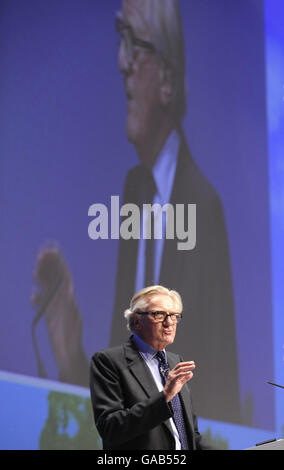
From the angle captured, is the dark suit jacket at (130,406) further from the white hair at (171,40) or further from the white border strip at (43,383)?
the white hair at (171,40)

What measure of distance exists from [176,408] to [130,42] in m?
3.21

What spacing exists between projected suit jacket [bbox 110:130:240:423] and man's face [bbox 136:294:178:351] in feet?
6.95

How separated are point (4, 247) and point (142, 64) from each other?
5.56 ft

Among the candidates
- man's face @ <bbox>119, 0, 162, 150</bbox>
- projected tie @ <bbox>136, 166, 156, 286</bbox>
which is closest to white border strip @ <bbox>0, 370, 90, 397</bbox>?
projected tie @ <bbox>136, 166, 156, 286</bbox>

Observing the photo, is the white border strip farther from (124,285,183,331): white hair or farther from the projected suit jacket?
(124,285,183,331): white hair

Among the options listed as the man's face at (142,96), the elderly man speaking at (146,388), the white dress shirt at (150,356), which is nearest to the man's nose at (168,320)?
the elderly man speaking at (146,388)

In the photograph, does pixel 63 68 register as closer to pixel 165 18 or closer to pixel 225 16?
pixel 165 18

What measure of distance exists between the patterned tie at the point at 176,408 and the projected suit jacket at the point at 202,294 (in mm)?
2065

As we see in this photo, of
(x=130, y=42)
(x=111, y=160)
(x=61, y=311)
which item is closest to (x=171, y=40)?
(x=130, y=42)

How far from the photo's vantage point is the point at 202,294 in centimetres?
460

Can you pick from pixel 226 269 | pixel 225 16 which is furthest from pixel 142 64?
pixel 226 269

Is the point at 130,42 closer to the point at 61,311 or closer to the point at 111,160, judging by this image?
the point at 111,160

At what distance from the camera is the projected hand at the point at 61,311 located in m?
4.65

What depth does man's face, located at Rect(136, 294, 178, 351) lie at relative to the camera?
2.42 m
